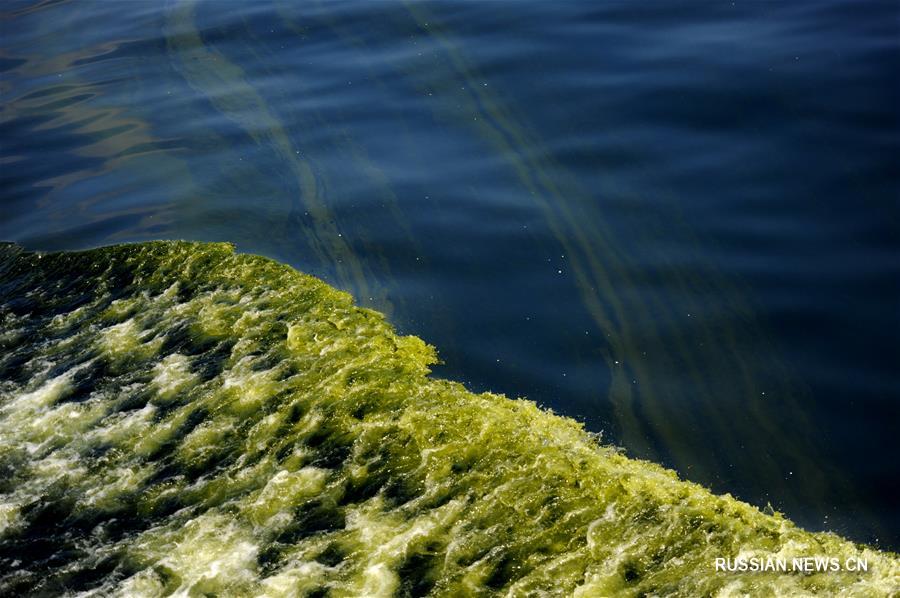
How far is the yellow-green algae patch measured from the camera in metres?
3.03

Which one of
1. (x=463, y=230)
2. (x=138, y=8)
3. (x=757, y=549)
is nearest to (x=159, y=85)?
(x=138, y=8)

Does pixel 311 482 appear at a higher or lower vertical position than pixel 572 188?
lower

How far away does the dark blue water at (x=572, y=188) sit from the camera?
377 centimetres

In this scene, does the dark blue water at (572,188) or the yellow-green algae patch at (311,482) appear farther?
the dark blue water at (572,188)

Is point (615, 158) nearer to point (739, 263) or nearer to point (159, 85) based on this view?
point (739, 263)

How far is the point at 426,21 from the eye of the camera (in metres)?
7.53

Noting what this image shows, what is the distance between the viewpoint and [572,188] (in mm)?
5219

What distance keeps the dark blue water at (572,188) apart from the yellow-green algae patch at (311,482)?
302 millimetres

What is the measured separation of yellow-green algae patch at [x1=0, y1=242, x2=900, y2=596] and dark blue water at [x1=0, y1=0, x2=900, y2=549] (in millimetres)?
302

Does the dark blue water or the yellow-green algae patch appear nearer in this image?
the yellow-green algae patch

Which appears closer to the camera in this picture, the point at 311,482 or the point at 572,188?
the point at 311,482

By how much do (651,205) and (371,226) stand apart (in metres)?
1.73

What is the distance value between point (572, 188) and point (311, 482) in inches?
105

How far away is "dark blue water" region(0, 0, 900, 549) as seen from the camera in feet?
12.4
